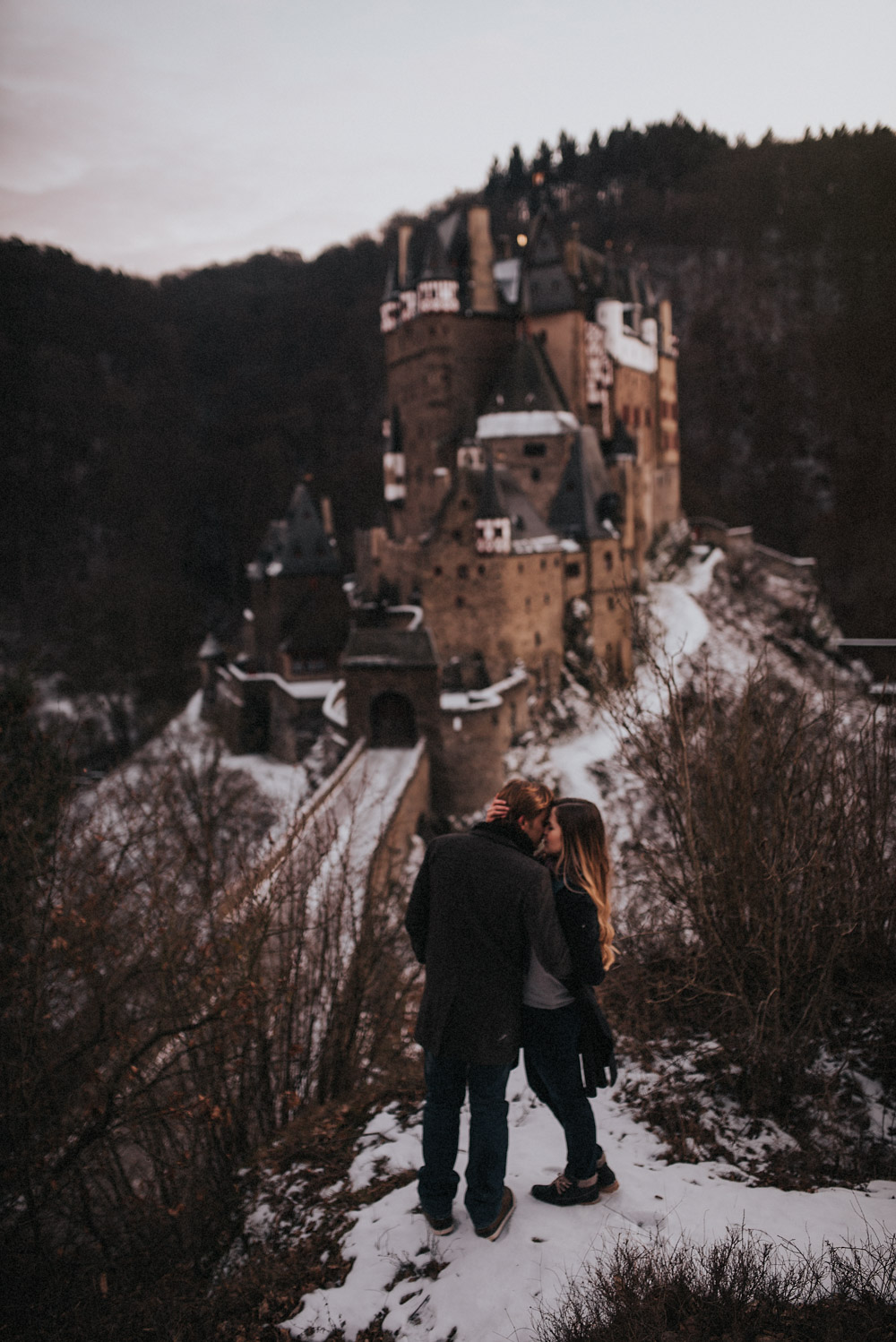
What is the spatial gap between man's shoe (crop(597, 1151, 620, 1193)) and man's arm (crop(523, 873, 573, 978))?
4.21ft

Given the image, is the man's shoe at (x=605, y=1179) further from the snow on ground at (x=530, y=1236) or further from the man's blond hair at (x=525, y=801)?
the man's blond hair at (x=525, y=801)

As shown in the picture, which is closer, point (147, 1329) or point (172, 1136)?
point (147, 1329)

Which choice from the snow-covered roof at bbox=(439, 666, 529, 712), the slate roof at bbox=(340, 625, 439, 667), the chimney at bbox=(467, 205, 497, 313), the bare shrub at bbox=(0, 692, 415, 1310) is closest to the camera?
the bare shrub at bbox=(0, 692, 415, 1310)

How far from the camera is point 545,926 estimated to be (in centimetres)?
388

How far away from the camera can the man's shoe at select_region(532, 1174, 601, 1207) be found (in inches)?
169

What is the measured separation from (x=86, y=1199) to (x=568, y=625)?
81.7ft

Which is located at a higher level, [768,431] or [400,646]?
[768,431]

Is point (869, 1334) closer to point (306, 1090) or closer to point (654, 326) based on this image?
point (306, 1090)

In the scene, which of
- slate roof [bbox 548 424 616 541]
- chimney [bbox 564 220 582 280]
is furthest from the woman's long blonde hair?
chimney [bbox 564 220 582 280]

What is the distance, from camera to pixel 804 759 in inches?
283

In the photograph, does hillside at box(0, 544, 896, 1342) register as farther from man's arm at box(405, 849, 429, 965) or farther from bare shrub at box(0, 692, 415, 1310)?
man's arm at box(405, 849, 429, 965)

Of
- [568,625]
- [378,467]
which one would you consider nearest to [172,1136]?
[568,625]

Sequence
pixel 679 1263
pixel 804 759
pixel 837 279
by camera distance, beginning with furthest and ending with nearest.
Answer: pixel 837 279, pixel 804 759, pixel 679 1263

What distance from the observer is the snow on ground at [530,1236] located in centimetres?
380
